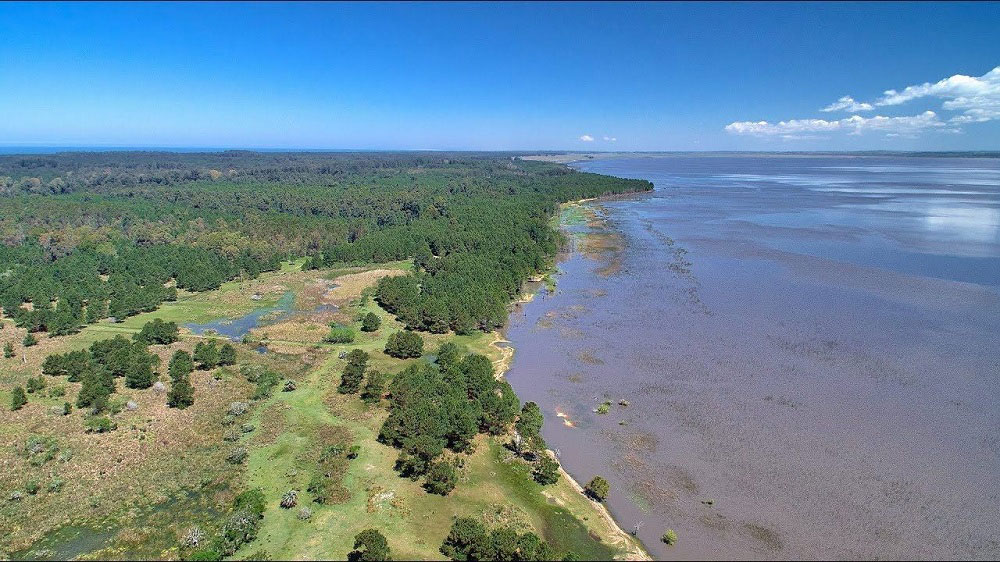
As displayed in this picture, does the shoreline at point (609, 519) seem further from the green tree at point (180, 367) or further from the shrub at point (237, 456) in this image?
the green tree at point (180, 367)

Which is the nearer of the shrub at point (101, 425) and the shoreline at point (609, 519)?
the shoreline at point (609, 519)

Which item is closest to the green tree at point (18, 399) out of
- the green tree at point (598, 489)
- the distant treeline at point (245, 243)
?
the distant treeline at point (245, 243)

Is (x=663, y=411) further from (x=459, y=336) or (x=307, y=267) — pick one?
(x=307, y=267)

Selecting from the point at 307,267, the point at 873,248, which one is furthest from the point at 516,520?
the point at 873,248

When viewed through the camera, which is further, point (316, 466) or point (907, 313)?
point (907, 313)

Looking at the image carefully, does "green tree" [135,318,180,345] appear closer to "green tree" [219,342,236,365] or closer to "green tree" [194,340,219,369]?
"green tree" [194,340,219,369]

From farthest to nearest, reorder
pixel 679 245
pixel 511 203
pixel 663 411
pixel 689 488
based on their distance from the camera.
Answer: pixel 511 203 < pixel 679 245 < pixel 663 411 < pixel 689 488

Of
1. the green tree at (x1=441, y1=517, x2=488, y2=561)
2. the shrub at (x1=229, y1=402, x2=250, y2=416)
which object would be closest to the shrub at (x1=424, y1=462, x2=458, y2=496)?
the green tree at (x1=441, y1=517, x2=488, y2=561)
